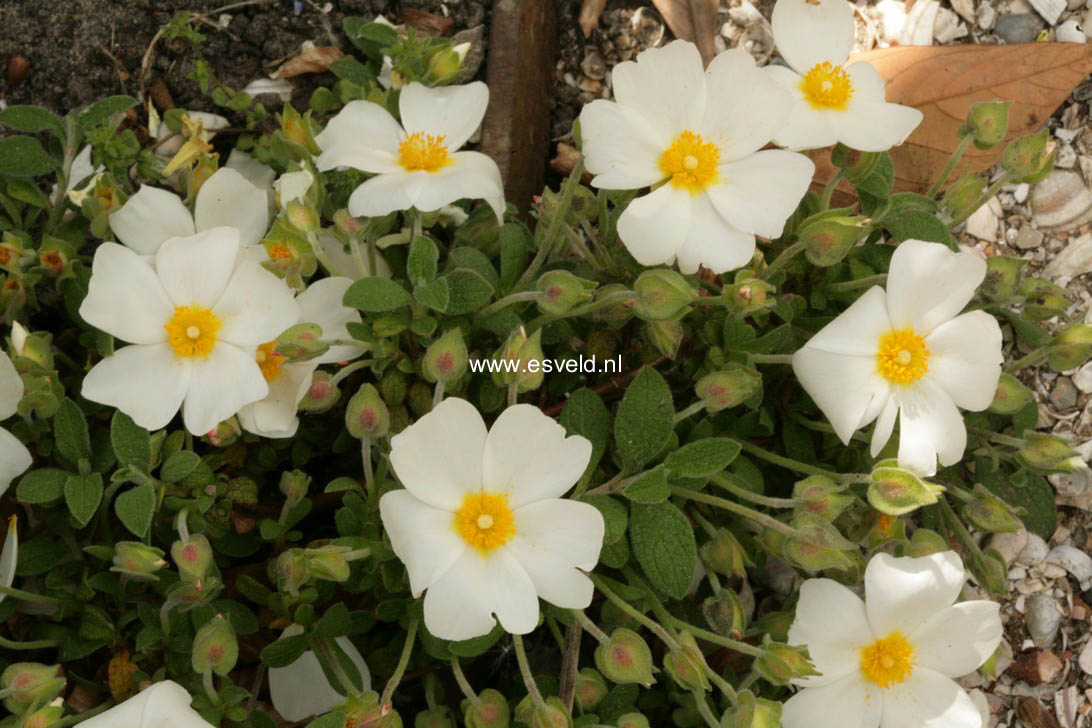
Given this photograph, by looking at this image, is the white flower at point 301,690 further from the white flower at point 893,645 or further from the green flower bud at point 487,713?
the white flower at point 893,645

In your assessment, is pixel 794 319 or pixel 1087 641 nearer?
pixel 794 319

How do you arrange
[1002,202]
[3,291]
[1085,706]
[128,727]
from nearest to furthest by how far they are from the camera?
[128,727], [3,291], [1085,706], [1002,202]

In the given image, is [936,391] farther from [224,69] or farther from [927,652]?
[224,69]

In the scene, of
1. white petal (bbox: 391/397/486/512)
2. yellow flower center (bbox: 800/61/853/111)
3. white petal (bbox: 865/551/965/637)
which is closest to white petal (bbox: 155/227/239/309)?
white petal (bbox: 391/397/486/512)

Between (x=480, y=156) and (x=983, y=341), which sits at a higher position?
(x=480, y=156)

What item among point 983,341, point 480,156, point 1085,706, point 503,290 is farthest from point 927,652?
point 480,156

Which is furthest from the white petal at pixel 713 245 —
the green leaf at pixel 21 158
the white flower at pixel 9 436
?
the green leaf at pixel 21 158

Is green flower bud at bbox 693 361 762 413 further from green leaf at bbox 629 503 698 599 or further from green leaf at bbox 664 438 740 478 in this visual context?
green leaf at bbox 629 503 698 599

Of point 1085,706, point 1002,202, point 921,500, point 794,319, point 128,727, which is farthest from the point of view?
point 1002,202
